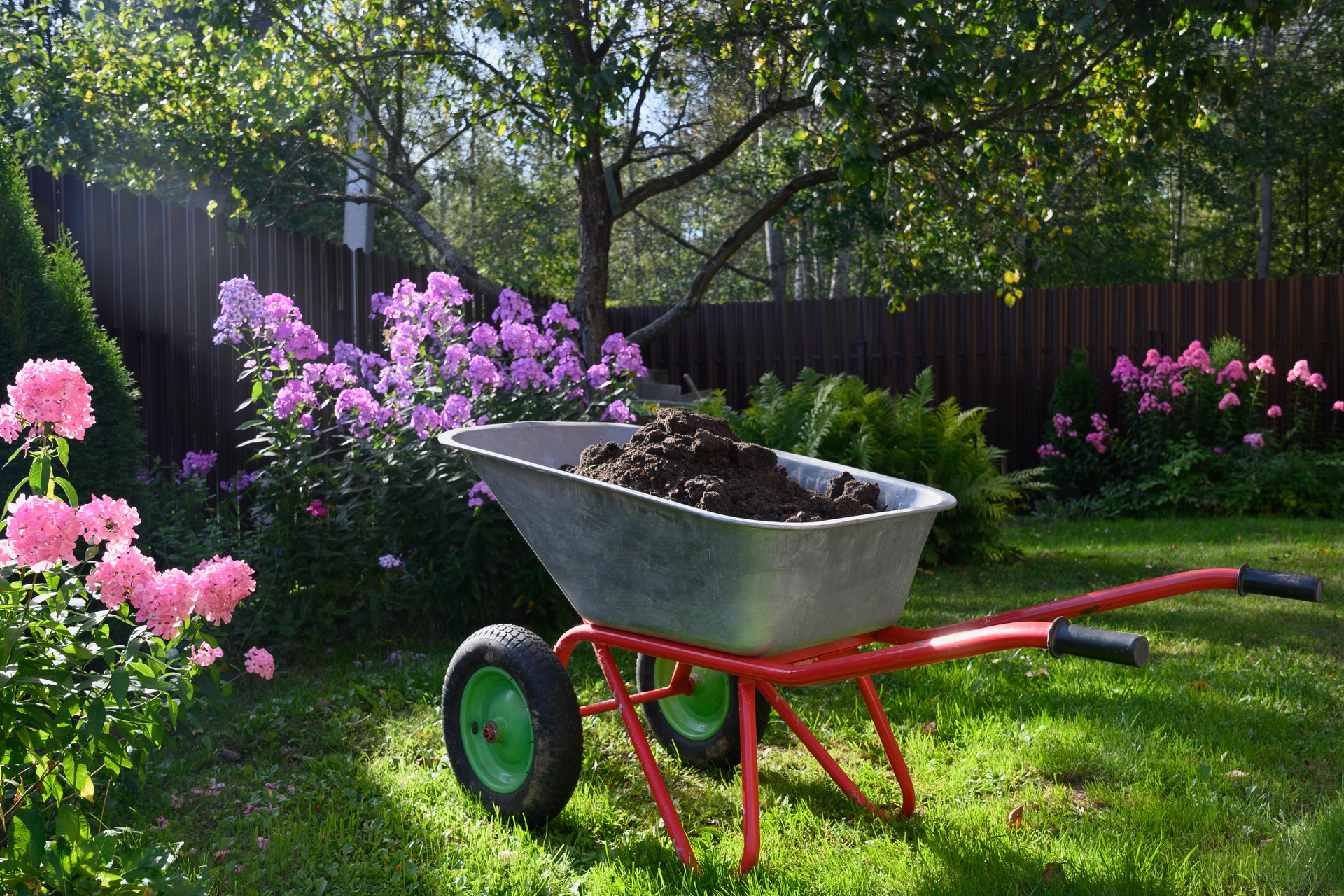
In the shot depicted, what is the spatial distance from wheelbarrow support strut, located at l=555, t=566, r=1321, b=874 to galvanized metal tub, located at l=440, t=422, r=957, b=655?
0.05m

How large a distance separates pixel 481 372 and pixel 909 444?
3.59m

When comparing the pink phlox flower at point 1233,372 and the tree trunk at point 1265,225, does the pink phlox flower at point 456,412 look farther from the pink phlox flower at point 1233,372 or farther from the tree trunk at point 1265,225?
the tree trunk at point 1265,225

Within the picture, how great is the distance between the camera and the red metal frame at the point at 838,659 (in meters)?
1.83

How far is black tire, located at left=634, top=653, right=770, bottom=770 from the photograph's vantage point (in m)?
2.92

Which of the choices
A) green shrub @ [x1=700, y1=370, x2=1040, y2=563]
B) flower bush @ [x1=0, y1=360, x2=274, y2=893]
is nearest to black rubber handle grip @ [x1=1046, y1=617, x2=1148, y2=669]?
flower bush @ [x1=0, y1=360, x2=274, y2=893]

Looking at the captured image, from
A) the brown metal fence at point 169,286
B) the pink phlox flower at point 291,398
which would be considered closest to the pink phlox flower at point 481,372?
the pink phlox flower at point 291,398

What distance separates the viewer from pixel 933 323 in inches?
409

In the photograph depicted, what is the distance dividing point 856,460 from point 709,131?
32.7ft

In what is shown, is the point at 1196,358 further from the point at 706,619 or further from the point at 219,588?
the point at 219,588

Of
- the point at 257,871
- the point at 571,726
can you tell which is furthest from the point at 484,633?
the point at 257,871

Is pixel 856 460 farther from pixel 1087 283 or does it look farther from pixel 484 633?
pixel 1087 283

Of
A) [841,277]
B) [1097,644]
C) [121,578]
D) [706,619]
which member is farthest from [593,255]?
[841,277]

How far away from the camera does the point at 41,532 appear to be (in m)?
1.80

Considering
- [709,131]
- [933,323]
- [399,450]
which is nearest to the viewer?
[399,450]
